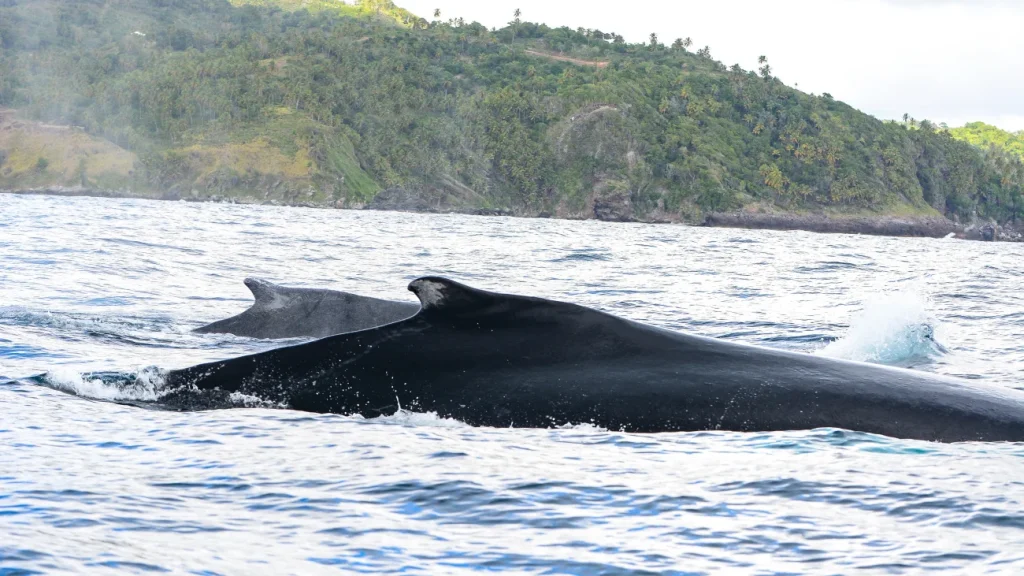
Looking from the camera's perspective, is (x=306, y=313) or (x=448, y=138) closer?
(x=306, y=313)

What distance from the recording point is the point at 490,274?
92.8 ft

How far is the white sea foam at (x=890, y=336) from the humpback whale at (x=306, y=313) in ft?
16.5

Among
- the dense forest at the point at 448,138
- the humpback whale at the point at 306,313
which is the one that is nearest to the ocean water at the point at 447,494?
the humpback whale at the point at 306,313

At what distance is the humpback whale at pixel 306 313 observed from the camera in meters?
11.9

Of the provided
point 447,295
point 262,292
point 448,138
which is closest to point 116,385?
point 447,295

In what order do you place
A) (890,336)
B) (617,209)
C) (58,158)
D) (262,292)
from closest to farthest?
(262,292)
(890,336)
(58,158)
(617,209)

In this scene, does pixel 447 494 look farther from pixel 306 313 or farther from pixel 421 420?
pixel 306 313

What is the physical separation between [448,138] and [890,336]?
531 ft

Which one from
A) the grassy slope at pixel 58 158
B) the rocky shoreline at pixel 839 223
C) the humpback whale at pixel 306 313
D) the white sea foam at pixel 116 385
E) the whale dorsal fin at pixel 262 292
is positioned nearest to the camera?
the white sea foam at pixel 116 385

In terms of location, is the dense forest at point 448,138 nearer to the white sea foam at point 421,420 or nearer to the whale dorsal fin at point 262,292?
the whale dorsal fin at point 262,292

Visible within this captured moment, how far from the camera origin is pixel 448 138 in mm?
172875

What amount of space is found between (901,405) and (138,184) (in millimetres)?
148623

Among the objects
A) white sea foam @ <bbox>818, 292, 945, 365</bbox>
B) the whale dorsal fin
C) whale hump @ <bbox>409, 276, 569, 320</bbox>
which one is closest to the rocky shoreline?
white sea foam @ <bbox>818, 292, 945, 365</bbox>

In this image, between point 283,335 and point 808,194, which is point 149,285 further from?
point 808,194
